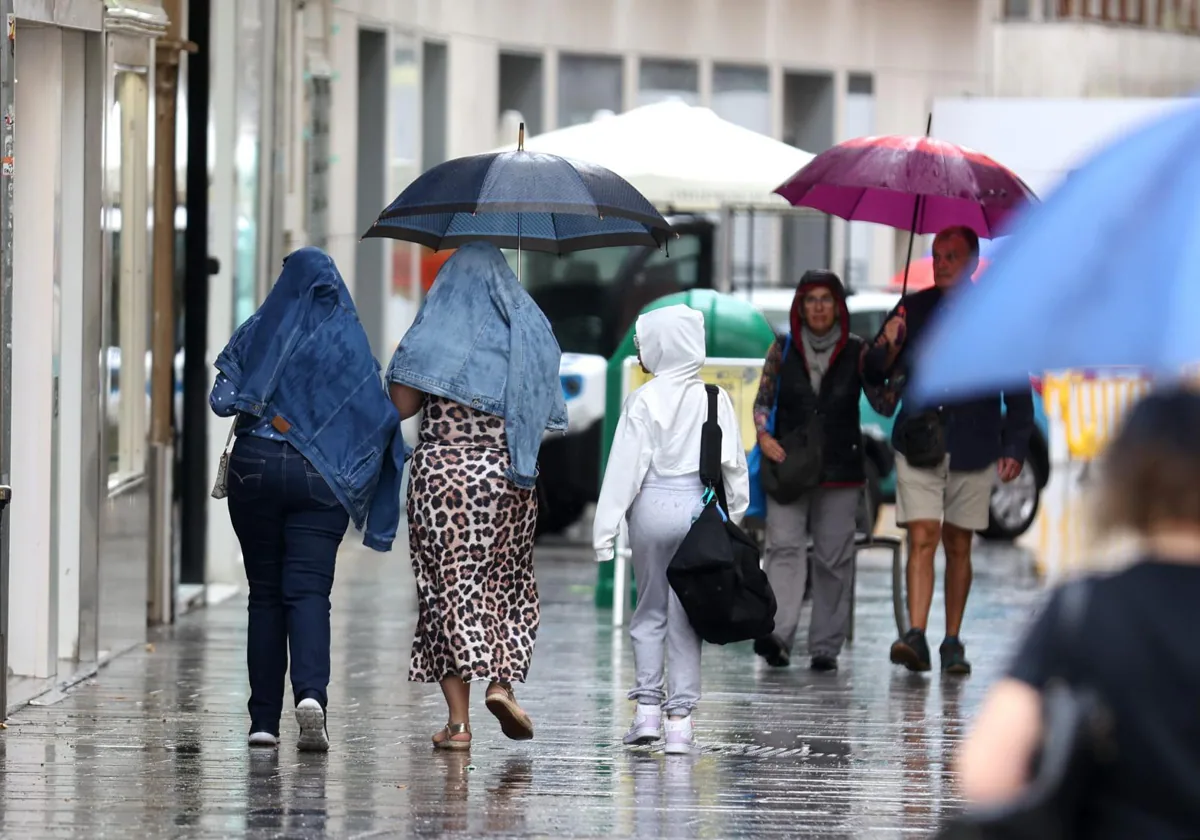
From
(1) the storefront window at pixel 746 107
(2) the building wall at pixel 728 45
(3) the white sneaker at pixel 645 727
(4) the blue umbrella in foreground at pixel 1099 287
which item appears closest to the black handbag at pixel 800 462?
(3) the white sneaker at pixel 645 727

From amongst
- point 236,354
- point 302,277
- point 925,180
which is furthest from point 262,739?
point 925,180

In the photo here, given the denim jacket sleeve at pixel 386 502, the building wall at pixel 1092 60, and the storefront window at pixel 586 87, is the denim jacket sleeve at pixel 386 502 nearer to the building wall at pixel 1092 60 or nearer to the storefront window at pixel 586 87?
the storefront window at pixel 586 87

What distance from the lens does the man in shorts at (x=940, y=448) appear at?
10508mm

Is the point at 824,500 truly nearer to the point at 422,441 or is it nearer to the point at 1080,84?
the point at 422,441

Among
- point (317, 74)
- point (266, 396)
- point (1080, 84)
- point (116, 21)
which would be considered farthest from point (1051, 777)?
point (1080, 84)

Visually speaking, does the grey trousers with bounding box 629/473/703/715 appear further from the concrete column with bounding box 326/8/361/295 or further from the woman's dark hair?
the concrete column with bounding box 326/8/361/295

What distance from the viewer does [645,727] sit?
8445 millimetres

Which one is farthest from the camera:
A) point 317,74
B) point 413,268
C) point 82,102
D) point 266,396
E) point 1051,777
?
point 413,268

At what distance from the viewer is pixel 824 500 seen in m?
10.8

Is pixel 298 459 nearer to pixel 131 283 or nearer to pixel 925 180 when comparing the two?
pixel 131 283

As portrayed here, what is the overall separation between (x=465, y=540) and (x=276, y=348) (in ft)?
2.94

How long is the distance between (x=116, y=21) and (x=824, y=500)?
369cm

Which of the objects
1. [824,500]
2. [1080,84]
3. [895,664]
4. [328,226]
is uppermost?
[1080,84]

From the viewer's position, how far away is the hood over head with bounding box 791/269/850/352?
1065cm
